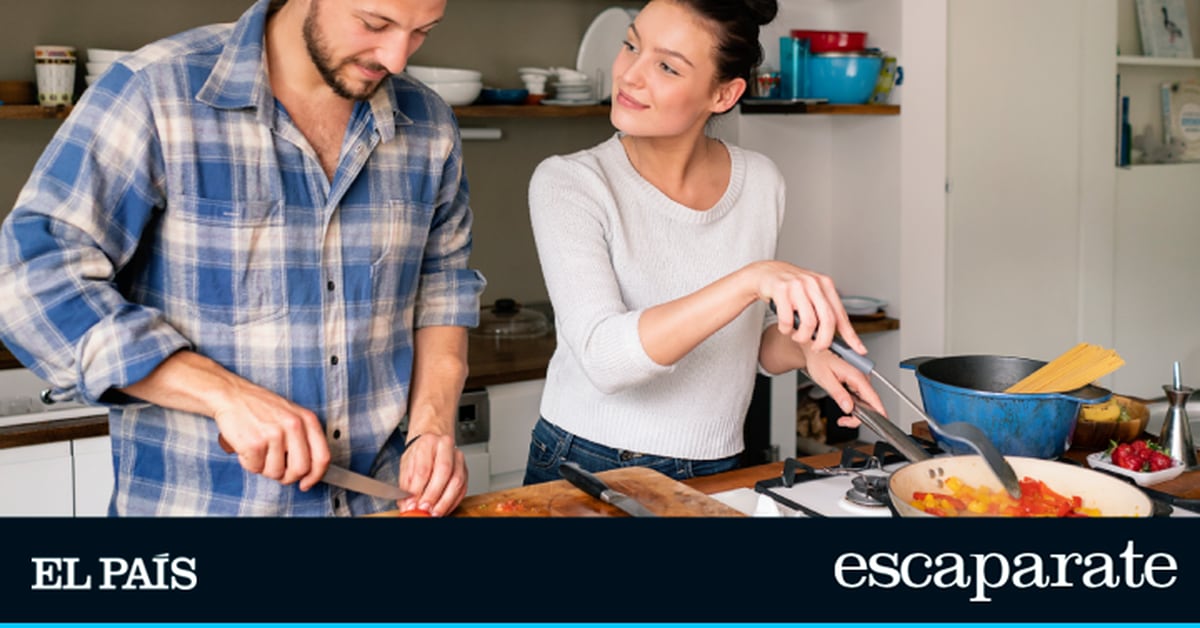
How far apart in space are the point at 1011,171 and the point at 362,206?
2795 mm

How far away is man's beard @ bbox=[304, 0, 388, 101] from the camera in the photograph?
1.45 metres

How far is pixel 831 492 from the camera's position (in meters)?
1.61

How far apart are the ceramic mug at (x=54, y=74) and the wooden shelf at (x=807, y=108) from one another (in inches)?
73.1

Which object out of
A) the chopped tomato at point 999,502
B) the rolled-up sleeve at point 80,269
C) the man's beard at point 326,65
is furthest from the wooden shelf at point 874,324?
the rolled-up sleeve at point 80,269

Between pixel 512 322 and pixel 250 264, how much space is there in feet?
6.39

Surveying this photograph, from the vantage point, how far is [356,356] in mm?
1573

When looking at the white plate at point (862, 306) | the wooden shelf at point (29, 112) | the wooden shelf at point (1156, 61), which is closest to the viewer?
the wooden shelf at point (29, 112)

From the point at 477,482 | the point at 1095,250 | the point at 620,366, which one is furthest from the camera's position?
the point at 1095,250

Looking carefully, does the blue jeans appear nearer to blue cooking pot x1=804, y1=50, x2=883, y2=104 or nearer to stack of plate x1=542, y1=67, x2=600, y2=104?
stack of plate x1=542, y1=67, x2=600, y2=104

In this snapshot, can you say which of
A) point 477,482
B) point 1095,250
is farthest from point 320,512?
point 1095,250

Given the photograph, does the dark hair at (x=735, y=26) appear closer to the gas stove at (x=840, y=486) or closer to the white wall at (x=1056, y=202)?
the gas stove at (x=840, y=486)

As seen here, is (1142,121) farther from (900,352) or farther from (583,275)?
(583,275)

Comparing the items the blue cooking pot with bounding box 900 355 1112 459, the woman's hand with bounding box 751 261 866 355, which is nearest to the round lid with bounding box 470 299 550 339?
the blue cooking pot with bounding box 900 355 1112 459

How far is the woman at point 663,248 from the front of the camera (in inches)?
70.8
